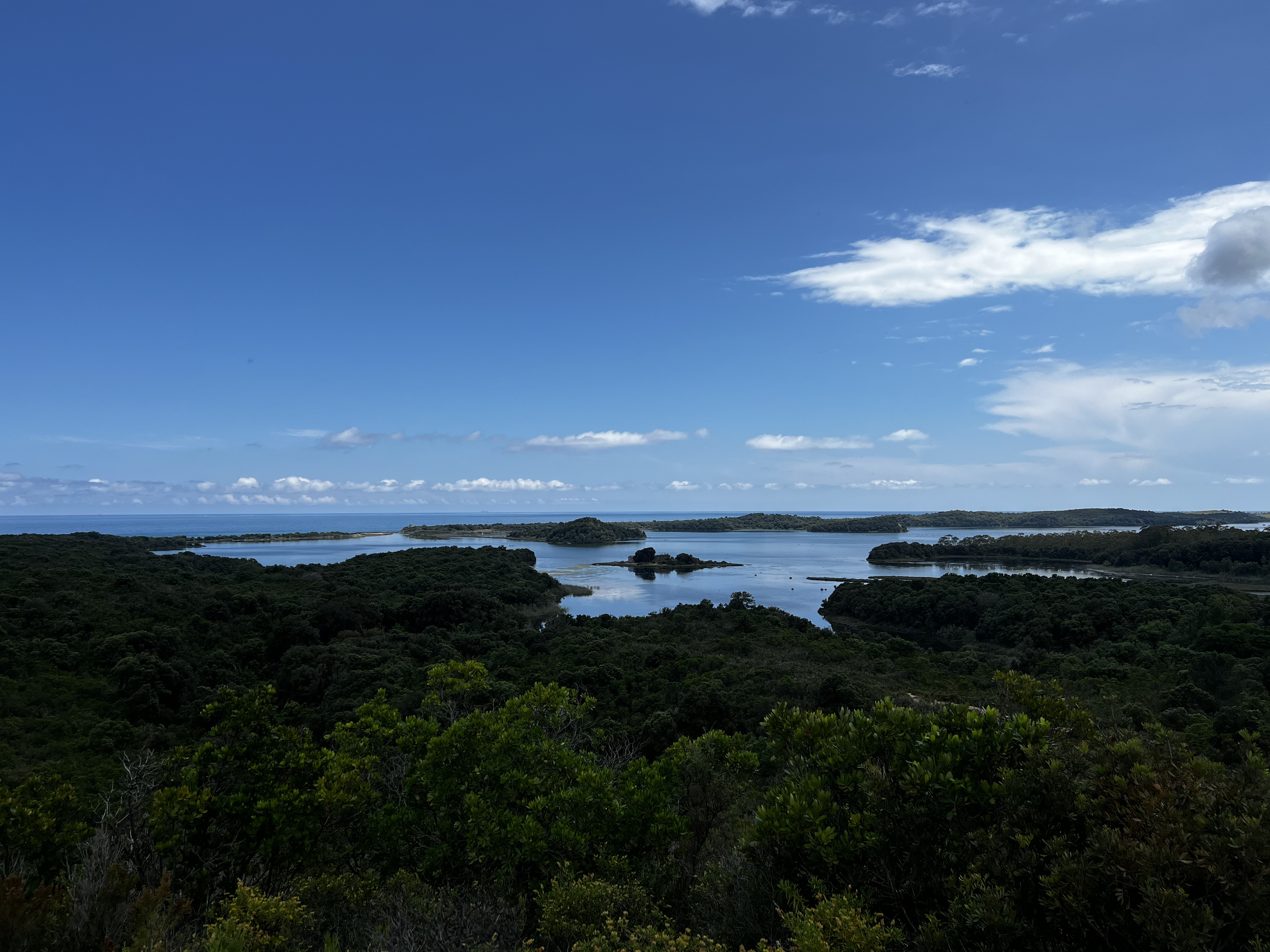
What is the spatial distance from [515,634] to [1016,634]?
31.7 meters

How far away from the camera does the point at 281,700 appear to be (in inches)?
986

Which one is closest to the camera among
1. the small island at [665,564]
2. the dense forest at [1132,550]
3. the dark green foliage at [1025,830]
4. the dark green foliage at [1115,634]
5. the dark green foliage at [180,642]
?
the dark green foliage at [1025,830]

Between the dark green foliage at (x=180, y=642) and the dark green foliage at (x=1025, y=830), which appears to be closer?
the dark green foliage at (x=1025, y=830)

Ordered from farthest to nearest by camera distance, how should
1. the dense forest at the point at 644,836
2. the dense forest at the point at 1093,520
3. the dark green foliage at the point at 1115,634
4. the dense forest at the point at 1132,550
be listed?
the dense forest at the point at 1093,520
the dense forest at the point at 1132,550
the dark green foliage at the point at 1115,634
the dense forest at the point at 644,836

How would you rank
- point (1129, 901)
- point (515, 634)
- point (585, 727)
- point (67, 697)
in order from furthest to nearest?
point (515, 634) < point (67, 697) < point (585, 727) < point (1129, 901)

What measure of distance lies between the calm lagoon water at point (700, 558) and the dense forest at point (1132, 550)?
23.0 ft

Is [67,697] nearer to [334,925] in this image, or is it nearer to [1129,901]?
[334,925]

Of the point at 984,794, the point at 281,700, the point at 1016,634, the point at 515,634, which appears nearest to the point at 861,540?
the point at 1016,634

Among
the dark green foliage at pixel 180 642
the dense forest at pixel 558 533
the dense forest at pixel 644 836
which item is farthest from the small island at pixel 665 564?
the dense forest at pixel 644 836

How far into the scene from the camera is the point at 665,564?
95.2 meters

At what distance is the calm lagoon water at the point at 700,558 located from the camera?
2467 inches

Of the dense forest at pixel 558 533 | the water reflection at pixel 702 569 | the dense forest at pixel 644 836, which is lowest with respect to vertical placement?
the water reflection at pixel 702 569

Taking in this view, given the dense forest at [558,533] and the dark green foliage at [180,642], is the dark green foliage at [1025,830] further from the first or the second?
the dense forest at [558,533]

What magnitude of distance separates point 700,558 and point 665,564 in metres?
11.9
